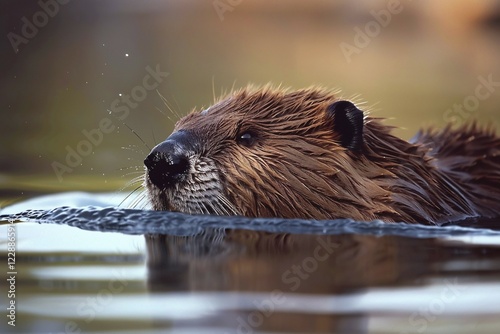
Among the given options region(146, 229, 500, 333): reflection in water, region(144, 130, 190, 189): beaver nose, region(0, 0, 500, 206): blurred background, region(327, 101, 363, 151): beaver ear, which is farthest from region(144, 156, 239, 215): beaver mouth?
region(0, 0, 500, 206): blurred background

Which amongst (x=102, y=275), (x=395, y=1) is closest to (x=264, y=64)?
(x=395, y=1)

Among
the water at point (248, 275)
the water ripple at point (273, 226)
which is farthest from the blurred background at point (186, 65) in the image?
the water at point (248, 275)

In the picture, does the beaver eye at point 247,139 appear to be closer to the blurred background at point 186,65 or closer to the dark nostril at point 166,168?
the dark nostril at point 166,168

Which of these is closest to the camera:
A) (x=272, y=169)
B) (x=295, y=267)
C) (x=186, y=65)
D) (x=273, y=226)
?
(x=295, y=267)

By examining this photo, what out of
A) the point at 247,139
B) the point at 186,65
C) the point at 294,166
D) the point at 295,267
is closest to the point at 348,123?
the point at 294,166

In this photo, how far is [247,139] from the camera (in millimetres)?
4555

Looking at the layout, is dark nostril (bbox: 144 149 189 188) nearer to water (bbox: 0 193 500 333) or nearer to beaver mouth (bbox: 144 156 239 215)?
beaver mouth (bbox: 144 156 239 215)

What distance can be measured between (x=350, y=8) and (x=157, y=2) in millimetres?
4016

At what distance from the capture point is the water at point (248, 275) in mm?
2797

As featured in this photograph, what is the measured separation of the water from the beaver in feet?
0.42

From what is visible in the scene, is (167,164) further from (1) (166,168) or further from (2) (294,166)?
(2) (294,166)

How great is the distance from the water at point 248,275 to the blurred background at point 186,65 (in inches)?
94.2

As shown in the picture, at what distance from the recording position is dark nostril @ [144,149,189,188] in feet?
14.0

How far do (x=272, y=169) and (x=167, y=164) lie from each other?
0.48 meters
